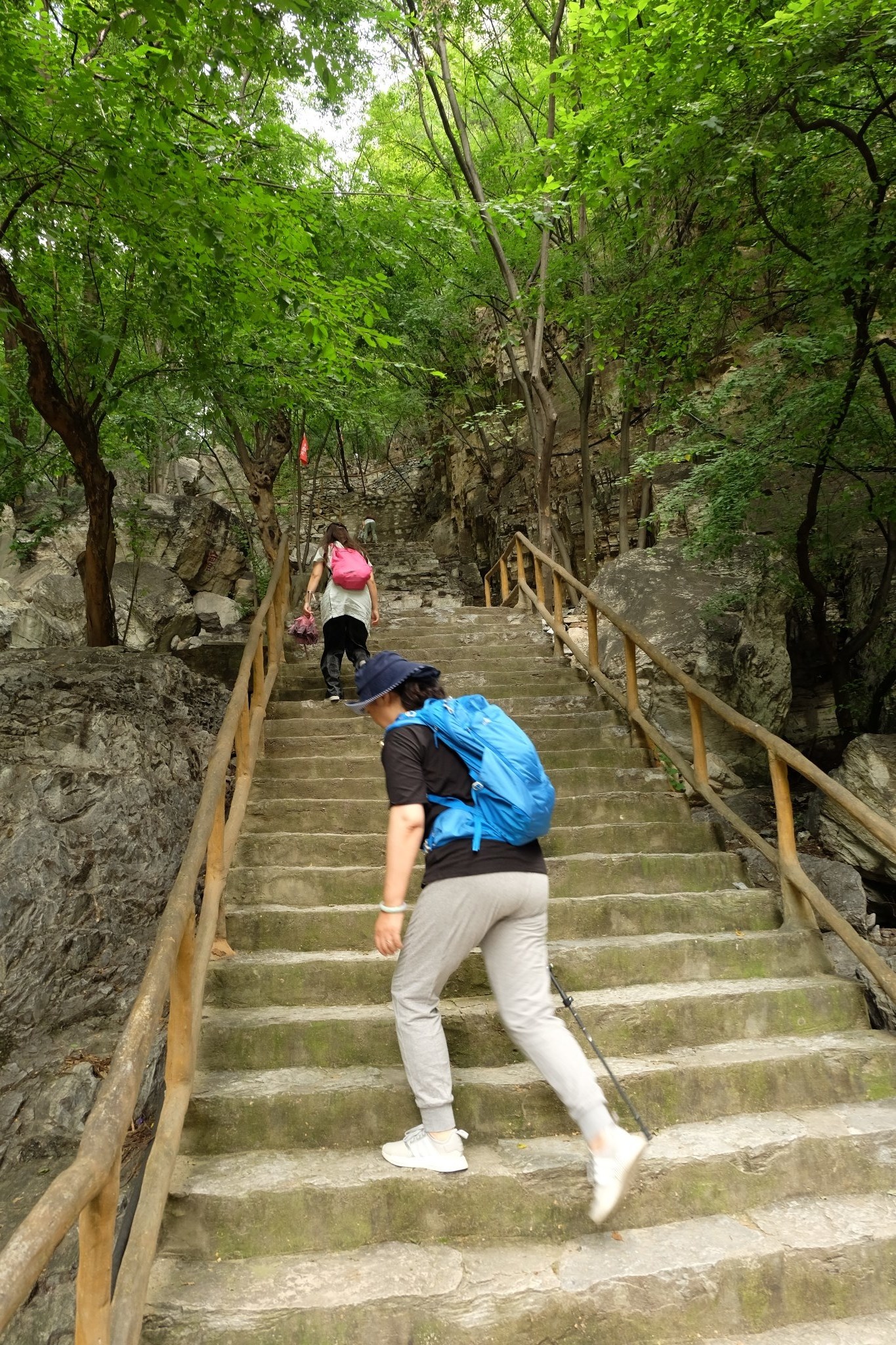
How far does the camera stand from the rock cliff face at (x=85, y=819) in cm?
543

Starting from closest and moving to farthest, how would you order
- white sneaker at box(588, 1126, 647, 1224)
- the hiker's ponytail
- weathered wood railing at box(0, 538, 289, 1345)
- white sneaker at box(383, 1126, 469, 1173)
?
weathered wood railing at box(0, 538, 289, 1345), white sneaker at box(588, 1126, 647, 1224), white sneaker at box(383, 1126, 469, 1173), the hiker's ponytail

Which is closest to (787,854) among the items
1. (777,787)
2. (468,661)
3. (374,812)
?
(777,787)

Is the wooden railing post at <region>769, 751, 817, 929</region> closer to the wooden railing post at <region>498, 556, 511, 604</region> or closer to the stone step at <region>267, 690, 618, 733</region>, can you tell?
the stone step at <region>267, 690, 618, 733</region>

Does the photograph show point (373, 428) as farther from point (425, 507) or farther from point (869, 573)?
point (869, 573)

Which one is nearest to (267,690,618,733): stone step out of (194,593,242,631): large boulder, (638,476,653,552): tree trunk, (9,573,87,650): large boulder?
(638,476,653,552): tree trunk

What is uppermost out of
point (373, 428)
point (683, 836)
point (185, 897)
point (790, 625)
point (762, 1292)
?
point (373, 428)

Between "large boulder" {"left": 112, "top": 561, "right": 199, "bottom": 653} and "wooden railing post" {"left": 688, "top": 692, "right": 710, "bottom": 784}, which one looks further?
"large boulder" {"left": 112, "top": 561, "right": 199, "bottom": 653}

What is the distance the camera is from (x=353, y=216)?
668cm

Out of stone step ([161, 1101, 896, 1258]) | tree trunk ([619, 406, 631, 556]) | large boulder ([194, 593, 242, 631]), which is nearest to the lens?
stone step ([161, 1101, 896, 1258])

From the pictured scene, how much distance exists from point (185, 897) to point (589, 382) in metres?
10.7

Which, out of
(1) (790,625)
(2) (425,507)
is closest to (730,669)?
(1) (790,625)

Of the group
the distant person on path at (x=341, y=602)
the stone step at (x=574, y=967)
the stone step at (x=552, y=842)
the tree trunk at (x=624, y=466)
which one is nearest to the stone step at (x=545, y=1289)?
the stone step at (x=574, y=967)

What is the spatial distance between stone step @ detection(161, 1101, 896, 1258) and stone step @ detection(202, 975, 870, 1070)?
383 mm

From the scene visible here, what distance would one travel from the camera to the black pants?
6.23m
